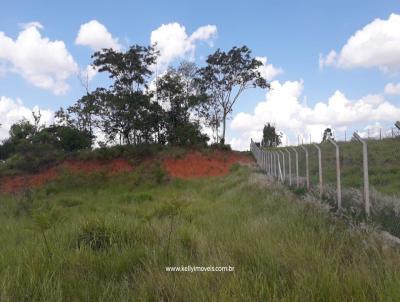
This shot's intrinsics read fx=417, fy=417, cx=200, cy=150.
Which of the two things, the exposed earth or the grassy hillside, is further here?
the exposed earth

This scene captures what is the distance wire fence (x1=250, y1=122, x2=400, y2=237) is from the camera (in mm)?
6117

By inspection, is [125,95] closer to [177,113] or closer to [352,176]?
[177,113]

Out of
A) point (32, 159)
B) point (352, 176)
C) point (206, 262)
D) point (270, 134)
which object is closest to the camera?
point (206, 262)

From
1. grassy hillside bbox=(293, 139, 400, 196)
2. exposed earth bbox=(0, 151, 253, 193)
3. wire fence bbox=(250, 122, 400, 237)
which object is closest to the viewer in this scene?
wire fence bbox=(250, 122, 400, 237)

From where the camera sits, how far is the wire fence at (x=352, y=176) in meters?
6.12

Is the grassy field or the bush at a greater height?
the bush

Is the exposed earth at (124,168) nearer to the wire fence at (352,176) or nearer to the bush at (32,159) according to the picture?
the bush at (32,159)

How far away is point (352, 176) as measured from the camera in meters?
14.5

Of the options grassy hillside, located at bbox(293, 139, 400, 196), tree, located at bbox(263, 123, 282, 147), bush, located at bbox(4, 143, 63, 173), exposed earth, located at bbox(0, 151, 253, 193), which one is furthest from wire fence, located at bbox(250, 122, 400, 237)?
tree, located at bbox(263, 123, 282, 147)

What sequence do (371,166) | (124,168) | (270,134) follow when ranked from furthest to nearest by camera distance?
(270,134)
(124,168)
(371,166)


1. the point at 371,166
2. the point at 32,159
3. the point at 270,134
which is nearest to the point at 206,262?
the point at 371,166

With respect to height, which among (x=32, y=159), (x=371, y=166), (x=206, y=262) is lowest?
(x=206, y=262)

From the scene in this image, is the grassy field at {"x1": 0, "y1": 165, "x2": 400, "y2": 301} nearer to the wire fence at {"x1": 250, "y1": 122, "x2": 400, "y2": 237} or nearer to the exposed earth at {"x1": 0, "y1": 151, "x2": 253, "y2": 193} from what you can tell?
the wire fence at {"x1": 250, "y1": 122, "x2": 400, "y2": 237}

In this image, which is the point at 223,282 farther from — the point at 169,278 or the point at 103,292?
the point at 103,292
